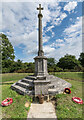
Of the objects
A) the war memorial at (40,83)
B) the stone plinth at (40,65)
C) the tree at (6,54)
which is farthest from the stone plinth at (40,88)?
the tree at (6,54)

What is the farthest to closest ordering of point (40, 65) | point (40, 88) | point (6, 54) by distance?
point (6, 54), point (40, 65), point (40, 88)

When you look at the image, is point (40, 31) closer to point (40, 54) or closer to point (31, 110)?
point (40, 54)

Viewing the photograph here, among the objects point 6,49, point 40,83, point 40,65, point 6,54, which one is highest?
point 6,49

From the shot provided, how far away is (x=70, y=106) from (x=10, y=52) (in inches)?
365

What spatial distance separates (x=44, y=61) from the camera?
6.70 metres

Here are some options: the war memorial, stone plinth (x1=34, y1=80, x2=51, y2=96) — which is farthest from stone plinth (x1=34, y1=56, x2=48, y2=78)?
stone plinth (x1=34, y1=80, x2=51, y2=96)

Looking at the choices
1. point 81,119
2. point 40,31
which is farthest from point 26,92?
point 40,31

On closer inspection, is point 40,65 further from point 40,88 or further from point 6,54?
point 6,54

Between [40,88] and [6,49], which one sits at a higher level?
[6,49]

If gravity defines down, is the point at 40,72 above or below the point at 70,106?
above

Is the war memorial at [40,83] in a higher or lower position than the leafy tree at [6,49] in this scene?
lower

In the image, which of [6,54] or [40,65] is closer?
[40,65]

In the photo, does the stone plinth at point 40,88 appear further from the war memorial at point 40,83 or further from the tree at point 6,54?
the tree at point 6,54

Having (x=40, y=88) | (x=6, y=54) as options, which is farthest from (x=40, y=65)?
(x=6, y=54)
